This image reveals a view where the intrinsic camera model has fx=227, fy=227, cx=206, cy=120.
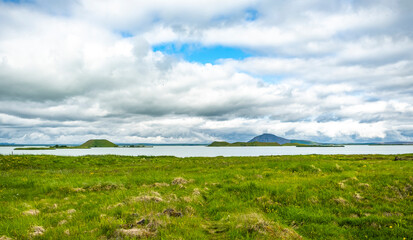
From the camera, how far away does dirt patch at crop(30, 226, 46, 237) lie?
9.86 metres

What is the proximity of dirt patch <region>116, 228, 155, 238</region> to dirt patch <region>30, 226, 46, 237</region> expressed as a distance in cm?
369

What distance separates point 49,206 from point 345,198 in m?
19.6

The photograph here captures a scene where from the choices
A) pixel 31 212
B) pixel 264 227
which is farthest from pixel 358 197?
pixel 31 212

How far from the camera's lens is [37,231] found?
10.2 m

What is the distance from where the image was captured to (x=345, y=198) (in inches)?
602

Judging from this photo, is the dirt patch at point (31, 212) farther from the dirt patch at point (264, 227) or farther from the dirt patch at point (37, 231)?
the dirt patch at point (264, 227)

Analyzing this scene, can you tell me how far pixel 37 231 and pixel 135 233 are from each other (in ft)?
15.8

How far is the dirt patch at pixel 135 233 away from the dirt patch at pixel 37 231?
369 centimetres

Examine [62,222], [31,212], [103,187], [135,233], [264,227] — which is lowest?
[103,187]

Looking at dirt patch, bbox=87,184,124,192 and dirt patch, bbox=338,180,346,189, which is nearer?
dirt patch, bbox=338,180,346,189

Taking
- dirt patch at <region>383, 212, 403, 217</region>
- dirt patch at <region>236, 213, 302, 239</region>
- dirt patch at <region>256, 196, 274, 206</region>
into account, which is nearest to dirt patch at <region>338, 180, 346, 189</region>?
dirt patch at <region>383, 212, 403, 217</region>

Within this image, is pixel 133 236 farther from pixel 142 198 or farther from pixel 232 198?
pixel 232 198

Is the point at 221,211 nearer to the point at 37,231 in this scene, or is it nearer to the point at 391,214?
the point at 37,231

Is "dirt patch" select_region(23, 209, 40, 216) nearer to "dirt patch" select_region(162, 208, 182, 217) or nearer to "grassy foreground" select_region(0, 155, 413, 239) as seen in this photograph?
"grassy foreground" select_region(0, 155, 413, 239)
